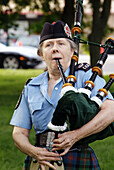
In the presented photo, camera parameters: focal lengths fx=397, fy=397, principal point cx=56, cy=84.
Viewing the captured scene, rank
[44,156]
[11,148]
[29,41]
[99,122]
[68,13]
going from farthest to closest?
[29,41] < [68,13] < [11,148] < [44,156] < [99,122]

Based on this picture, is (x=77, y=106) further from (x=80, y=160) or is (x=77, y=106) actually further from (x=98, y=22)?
(x=98, y=22)

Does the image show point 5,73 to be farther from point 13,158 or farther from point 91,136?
point 91,136

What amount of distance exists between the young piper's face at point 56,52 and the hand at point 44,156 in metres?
0.58

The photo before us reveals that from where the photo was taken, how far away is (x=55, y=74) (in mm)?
2855

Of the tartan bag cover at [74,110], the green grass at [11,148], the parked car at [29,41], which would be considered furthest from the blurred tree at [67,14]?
the tartan bag cover at [74,110]

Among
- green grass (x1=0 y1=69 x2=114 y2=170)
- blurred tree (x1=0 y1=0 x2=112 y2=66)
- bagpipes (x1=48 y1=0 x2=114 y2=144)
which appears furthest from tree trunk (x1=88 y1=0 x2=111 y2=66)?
bagpipes (x1=48 y1=0 x2=114 y2=144)

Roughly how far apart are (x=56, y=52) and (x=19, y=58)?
16517 millimetres

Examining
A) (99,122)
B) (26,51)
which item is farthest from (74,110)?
(26,51)

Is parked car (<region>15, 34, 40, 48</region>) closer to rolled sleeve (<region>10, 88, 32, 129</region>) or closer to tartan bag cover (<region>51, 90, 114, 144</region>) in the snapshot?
rolled sleeve (<region>10, 88, 32, 129</region>)

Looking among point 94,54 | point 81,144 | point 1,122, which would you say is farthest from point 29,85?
point 94,54

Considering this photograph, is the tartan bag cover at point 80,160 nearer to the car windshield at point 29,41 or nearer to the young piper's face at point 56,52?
the young piper's face at point 56,52

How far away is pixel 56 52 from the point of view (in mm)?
2740

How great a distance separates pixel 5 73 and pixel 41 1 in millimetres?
5190

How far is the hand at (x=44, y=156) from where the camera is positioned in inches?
104
